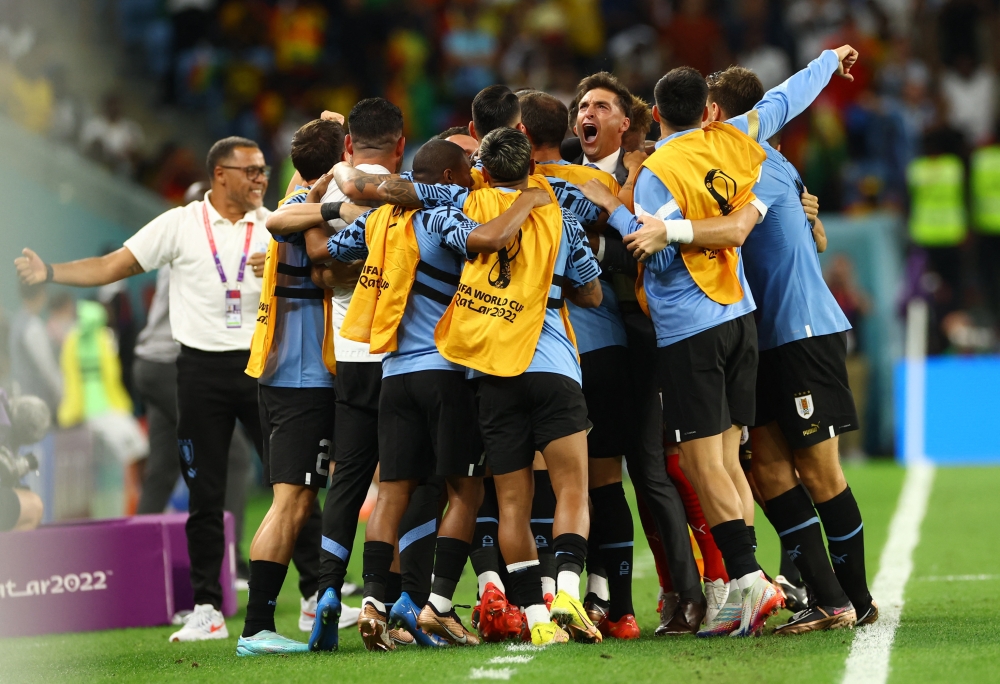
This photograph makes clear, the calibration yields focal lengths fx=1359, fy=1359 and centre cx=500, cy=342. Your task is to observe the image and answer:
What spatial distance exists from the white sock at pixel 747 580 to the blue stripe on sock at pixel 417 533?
1305mm

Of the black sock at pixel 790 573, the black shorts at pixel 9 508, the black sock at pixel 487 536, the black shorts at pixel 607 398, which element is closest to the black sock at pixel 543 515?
the black sock at pixel 487 536

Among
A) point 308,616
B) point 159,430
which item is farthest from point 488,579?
point 159,430

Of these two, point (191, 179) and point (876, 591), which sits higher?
point (191, 179)

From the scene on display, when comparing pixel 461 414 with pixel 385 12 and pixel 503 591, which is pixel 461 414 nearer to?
pixel 503 591

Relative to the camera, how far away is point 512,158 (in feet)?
17.6

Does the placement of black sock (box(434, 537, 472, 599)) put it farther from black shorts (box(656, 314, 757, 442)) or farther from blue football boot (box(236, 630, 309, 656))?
black shorts (box(656, 314, 757, 442))

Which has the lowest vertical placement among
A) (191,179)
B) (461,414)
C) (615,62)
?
(461,414)

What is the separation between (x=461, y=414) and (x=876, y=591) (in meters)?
2.71

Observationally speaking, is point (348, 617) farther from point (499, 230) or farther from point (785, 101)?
point (785, 101)

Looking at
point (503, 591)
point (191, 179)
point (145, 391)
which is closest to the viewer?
point (503, 591)

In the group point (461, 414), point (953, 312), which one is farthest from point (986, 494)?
point (461, 414)

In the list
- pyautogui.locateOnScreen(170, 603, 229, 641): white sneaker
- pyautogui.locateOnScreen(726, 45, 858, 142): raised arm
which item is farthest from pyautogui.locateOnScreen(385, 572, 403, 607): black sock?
pyautogui.locateOnScreen(726, 45, 858, 142): raised arm

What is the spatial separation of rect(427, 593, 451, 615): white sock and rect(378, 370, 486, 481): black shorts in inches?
19.9

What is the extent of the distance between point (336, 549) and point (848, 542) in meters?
2.14
